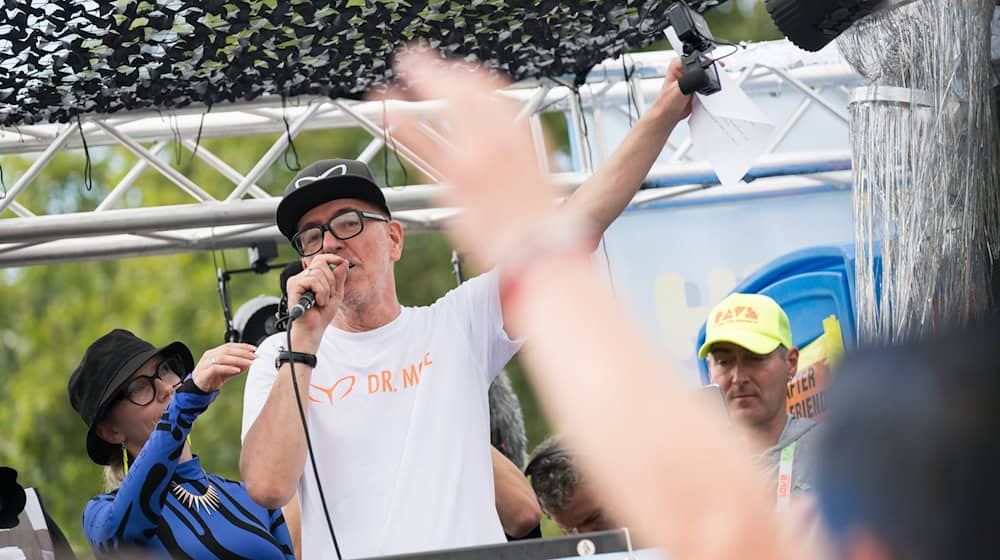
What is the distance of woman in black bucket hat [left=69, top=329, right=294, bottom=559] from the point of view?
110 inches

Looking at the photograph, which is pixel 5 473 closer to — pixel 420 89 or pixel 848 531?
pixel 420 89

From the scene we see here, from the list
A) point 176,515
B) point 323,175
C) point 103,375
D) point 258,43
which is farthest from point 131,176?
point 176,515

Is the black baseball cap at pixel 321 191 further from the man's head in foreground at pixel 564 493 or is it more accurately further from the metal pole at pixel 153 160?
the metal pole at pixel 153 160

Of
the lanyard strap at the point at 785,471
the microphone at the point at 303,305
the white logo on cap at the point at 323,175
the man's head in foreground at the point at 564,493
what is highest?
the white logo on cap at the point at 323,175

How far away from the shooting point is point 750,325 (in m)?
3.82

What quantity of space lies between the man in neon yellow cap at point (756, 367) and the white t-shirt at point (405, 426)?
0.95m

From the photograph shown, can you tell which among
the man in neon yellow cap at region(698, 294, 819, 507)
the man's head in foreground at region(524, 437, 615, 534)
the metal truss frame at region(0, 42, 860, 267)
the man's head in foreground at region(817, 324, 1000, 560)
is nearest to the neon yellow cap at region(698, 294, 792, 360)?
the man in neon yellow cap at region(698, 294, 819, 507)

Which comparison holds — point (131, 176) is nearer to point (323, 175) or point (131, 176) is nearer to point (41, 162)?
point (41, 162)

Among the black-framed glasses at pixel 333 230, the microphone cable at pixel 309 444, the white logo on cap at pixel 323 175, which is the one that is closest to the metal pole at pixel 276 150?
the white logo on cap at pixel 323 175

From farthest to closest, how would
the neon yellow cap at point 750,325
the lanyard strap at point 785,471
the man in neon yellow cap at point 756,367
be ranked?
the neon yellow cap at point 750,325, the man in neon yellow cap at point 756,367, the lanyard strap at point 785,471

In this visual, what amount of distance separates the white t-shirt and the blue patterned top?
0.56 feet

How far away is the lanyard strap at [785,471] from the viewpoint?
2.99m

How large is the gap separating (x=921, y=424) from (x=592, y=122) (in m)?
4.43

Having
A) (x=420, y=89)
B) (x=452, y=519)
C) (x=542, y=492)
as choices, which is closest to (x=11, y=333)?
(x=542, y=492)
